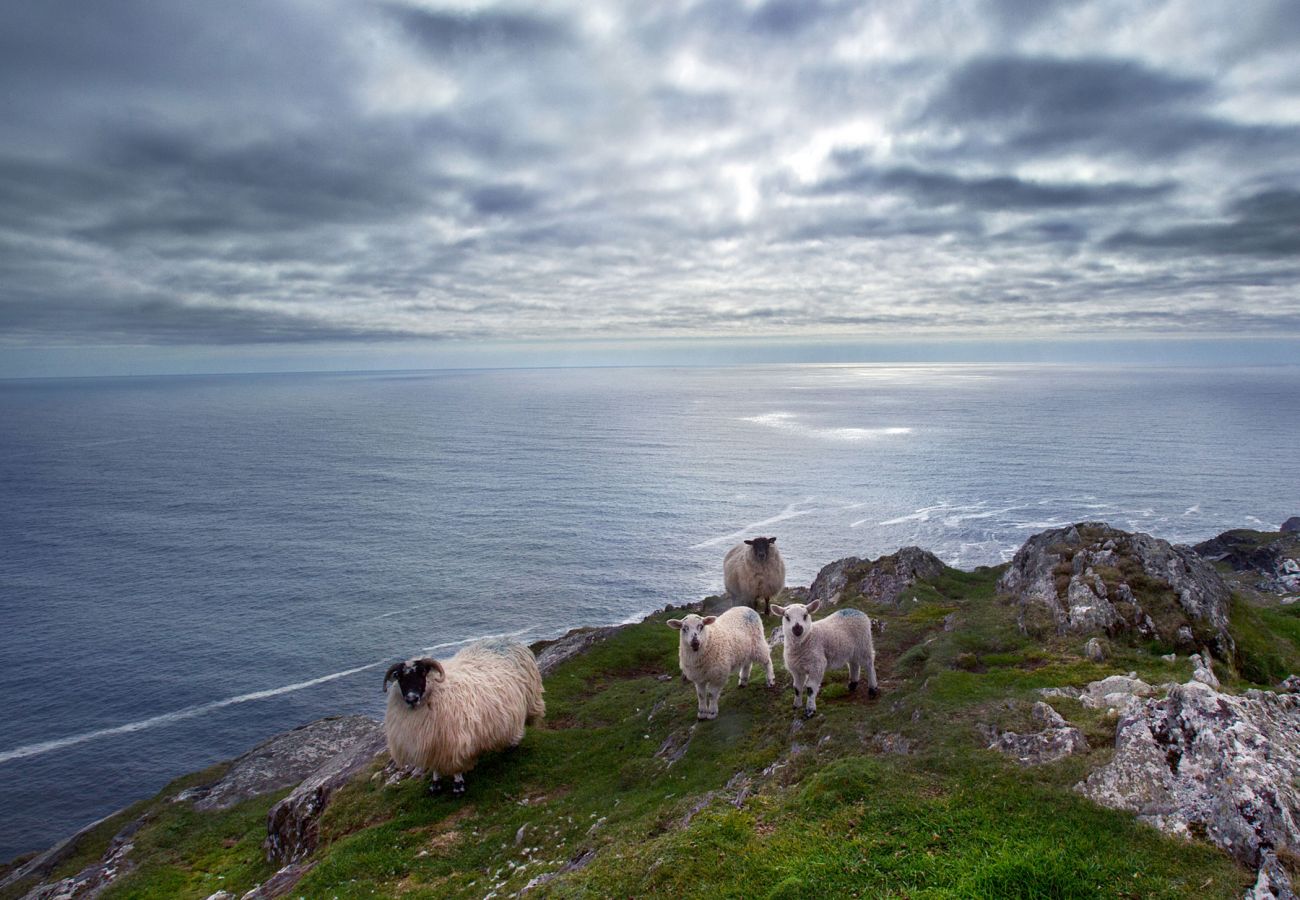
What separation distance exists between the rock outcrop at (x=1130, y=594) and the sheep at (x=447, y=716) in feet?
53.5

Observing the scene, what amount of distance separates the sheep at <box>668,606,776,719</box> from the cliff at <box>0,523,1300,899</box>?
2.38 ft

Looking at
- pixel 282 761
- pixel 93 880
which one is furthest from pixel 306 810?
pixel 282 761

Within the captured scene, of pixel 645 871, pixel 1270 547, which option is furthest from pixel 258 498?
pixel 1270 547

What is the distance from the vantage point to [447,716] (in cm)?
1756

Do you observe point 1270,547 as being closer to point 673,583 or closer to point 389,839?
point 673,583

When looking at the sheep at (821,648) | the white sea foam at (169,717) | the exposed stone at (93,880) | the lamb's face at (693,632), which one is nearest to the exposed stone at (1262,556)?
the sheep at (821,648)

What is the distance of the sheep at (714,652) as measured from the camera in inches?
693

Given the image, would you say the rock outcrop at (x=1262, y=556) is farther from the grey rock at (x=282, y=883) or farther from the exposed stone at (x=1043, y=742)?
the grey rock at (x=282, y=883)

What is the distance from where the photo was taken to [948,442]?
149m

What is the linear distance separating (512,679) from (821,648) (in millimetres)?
9867

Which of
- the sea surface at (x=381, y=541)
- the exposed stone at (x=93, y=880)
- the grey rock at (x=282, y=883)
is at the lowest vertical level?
the sea surface at (x=381, y=541)

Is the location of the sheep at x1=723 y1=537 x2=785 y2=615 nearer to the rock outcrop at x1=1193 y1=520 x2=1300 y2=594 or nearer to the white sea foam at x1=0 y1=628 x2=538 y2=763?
the white sea foam at x1=0 y1=628 x2=538 y2=763

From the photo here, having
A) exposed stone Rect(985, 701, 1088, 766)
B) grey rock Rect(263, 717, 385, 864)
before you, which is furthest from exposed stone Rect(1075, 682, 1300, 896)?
grey rock Rect(263, 717, 385, 864)

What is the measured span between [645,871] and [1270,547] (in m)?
64.5
